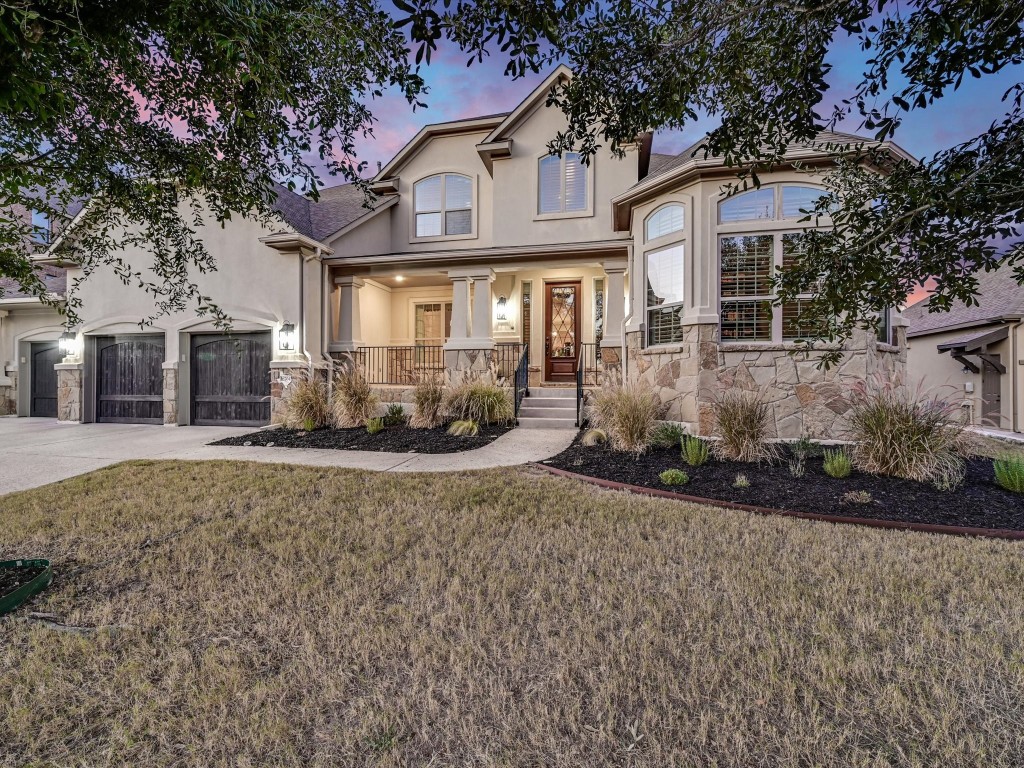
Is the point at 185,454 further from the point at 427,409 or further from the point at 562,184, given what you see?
the point at 562,184

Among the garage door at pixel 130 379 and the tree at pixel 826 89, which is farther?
the garage door at pixel 130 379

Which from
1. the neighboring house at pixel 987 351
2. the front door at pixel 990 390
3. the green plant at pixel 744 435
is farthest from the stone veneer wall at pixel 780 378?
the front door at pixel 990 390

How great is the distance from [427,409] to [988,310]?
14.6 meters

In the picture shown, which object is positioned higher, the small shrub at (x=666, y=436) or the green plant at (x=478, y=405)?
the green plant at (x=478, y=405)

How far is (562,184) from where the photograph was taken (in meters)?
10.6

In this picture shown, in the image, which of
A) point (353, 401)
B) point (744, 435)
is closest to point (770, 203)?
point (744, 435)

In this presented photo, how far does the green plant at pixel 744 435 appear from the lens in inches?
225

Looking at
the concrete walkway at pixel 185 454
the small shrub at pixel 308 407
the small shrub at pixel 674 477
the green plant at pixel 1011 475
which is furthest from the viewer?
the small shrub at pixel 308 407

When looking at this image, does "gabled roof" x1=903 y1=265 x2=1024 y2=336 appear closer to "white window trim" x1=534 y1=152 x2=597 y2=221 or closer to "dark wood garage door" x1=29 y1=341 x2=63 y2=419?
"white window trim" x1=534 y1=152 x2=597 y2=221

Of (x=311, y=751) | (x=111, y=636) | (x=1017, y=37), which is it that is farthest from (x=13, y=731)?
(x=1017, y=37)

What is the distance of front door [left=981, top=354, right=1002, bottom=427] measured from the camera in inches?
438

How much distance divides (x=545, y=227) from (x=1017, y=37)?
28.0 ft

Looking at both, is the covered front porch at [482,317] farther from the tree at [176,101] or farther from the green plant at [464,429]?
the tree at [176,101]

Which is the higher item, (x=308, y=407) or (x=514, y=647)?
(x=308, y=407)
